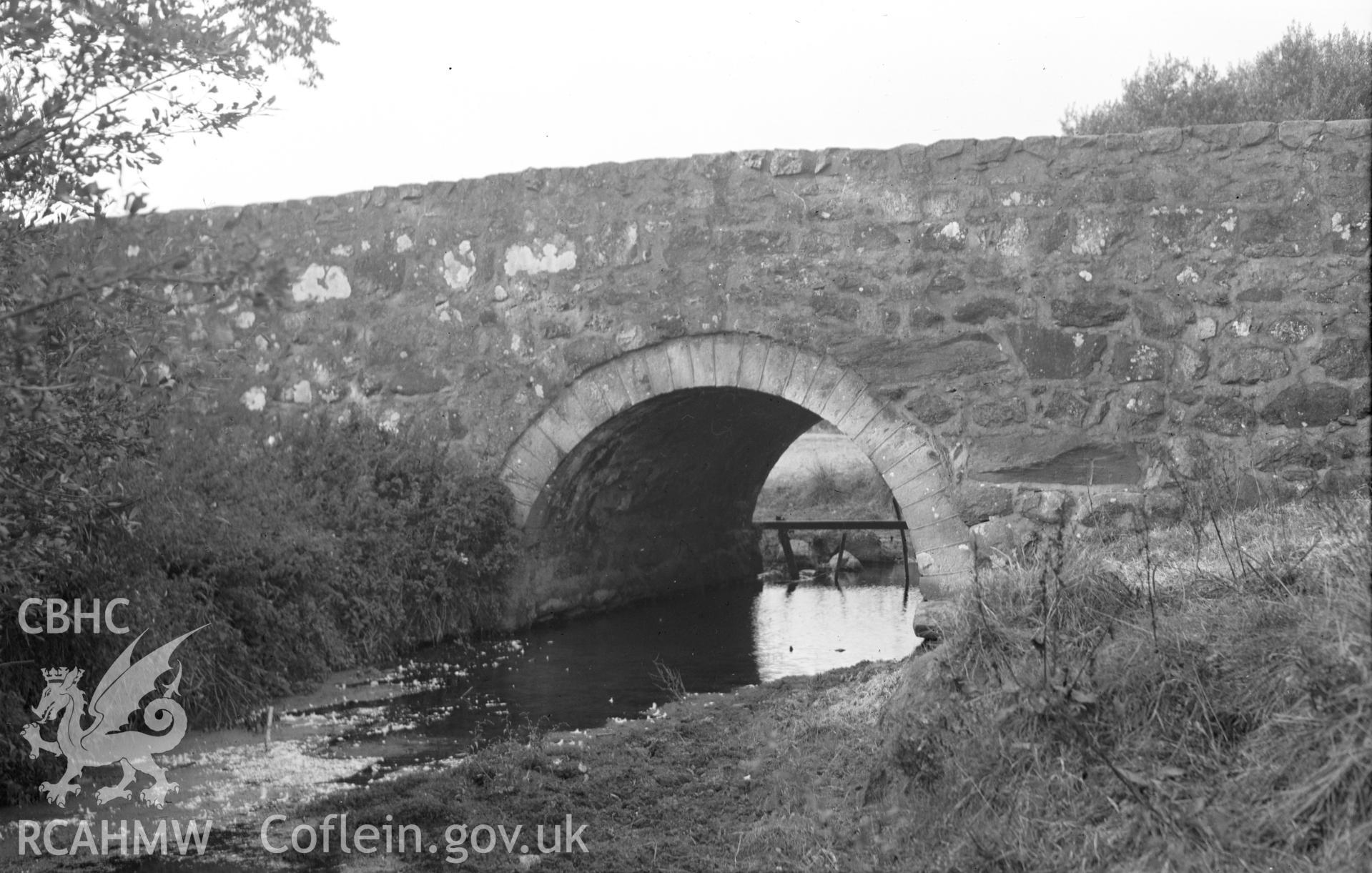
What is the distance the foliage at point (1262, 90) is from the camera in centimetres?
1809

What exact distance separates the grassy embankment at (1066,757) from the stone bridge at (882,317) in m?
1.94

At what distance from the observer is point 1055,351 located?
23.7ft

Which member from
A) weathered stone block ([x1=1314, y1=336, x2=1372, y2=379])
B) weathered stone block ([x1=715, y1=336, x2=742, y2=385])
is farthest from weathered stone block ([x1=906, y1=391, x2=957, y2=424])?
weathered stone block ([x1=1314, y1=336, x2=1372, y2=379])

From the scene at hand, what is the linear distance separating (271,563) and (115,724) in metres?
1.53

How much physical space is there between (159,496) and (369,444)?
2.07 m

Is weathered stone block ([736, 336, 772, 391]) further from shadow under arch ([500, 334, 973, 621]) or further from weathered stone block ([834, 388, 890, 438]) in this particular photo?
weathered stone block ([834, 388, 890, 438])

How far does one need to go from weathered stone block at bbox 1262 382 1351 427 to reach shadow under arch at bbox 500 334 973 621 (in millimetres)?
1729

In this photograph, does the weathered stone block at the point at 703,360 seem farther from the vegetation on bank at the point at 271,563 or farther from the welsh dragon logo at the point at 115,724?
the welsh dragon logo at the point at 115,724

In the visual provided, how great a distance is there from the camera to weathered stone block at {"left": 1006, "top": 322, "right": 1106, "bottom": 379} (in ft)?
23.6

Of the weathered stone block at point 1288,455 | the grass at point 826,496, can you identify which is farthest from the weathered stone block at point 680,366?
the grass at point 826,496

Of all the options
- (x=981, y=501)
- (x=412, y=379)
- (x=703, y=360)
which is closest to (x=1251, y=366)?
(x=981, y=501)

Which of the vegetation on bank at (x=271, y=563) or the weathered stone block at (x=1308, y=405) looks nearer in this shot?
the vegetation on bank at (x=271, y=563)

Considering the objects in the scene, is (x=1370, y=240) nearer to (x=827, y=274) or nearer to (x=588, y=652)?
(x=827, y=274)

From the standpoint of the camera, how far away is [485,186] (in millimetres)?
8688
